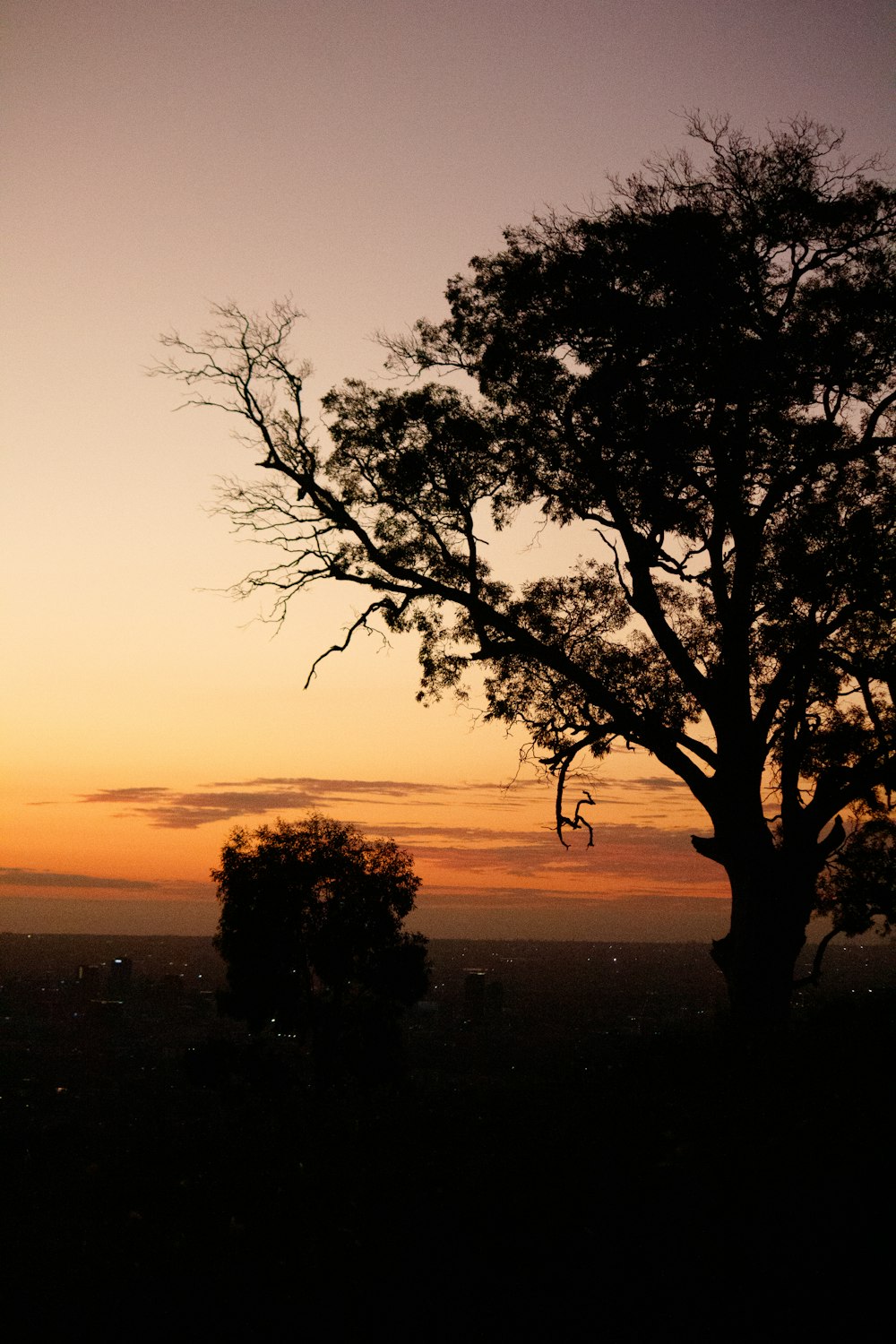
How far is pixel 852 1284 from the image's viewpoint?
955 centimetres

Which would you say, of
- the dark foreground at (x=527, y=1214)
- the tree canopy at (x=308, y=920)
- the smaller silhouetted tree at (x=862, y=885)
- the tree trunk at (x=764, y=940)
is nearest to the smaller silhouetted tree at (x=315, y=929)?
the tree canopy at (x=308, y=920)

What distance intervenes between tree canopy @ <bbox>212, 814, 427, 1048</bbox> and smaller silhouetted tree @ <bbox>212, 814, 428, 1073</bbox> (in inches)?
1.5

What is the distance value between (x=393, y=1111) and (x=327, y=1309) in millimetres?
8614

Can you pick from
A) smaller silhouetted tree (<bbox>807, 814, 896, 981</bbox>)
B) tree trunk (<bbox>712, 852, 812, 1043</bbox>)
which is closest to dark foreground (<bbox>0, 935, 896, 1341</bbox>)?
tree trunk (<bbox>712, 852, 812, 1043</bbox>)

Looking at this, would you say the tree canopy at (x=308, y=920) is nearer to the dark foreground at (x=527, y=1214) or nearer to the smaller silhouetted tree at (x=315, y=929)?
the smaller silhouetted tree at (x=315, y=929)

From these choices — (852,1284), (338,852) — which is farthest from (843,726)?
(338,852)

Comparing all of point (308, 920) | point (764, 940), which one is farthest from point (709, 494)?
point (308, 920)

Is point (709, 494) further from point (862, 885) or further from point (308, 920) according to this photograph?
point (308, 920)

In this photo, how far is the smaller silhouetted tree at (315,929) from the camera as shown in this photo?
4547cm

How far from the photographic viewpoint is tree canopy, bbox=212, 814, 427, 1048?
4544 cm

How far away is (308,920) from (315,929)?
50 centimetres

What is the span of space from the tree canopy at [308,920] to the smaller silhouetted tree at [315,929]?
0.04 meters

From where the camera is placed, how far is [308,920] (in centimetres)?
4600

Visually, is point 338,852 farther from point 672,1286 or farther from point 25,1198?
point 672,1286
